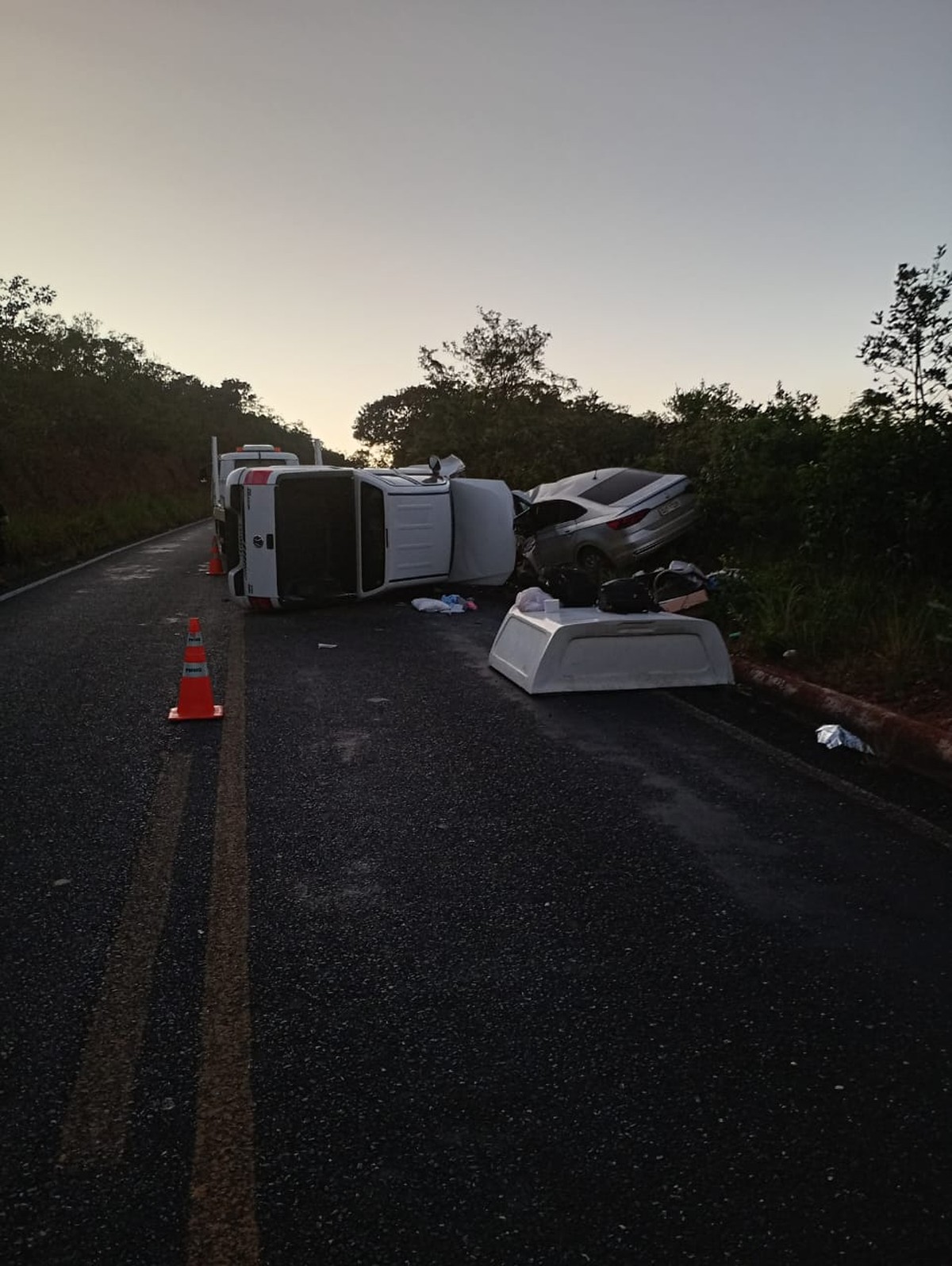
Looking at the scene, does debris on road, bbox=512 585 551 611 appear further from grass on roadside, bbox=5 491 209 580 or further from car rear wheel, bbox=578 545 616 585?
grass on roadside, bbox=5 491 209 580

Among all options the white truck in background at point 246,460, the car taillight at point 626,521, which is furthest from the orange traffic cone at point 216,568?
the car taillight at point 626,521

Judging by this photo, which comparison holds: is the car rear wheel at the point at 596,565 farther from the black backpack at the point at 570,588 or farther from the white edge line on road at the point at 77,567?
the white edge line on road at the point at 77,567

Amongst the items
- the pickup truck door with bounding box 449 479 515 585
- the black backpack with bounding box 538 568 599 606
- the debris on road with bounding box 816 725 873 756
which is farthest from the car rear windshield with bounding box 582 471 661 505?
the debris on road with bounding box 816 725 873 756

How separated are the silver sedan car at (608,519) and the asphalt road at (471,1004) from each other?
7183mm

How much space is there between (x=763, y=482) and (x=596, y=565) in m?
2.45

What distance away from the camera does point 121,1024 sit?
3.13 meters

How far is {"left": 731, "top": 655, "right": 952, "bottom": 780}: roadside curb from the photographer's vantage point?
6039mm

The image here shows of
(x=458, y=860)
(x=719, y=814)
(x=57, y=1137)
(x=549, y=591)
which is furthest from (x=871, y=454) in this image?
(x=57, y=1137)

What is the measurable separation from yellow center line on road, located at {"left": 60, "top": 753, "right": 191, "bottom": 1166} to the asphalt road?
1 cm

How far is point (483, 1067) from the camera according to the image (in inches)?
115

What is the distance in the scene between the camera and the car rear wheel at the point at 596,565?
13648mm

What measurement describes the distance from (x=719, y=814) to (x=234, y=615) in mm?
9023

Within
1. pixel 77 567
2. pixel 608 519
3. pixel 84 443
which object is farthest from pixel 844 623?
pixel 84 443

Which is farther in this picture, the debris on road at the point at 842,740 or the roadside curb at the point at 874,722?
the debris on road at the point at 842,740
